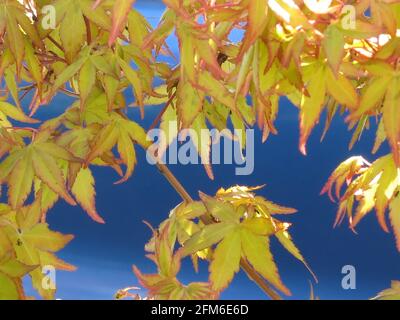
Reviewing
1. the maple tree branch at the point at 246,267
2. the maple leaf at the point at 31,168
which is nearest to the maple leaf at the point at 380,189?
the maple tree branch at the point at 246,267

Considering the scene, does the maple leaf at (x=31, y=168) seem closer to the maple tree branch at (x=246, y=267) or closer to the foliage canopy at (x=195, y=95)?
the foliage canopy at (x=195, y=95)

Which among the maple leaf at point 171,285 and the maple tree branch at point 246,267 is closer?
the maple leaf at point 171,285

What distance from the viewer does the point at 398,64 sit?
24.6 inches

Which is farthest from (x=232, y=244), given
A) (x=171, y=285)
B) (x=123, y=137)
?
(x=123, y=137)

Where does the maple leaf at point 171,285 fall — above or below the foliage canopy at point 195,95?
below

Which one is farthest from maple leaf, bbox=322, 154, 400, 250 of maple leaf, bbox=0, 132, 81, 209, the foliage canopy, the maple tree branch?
maple leaf, bbox=0, 132, 81, 209

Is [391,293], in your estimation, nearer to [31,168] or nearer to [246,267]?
[246,267]

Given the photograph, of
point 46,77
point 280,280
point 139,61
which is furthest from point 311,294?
point 46,77

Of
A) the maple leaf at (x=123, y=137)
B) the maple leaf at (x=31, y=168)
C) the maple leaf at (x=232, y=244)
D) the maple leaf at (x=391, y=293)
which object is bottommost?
the maple leaf at (x=391, y=293)

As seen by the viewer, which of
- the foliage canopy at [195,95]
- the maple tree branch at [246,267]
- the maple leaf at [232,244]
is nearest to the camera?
the foliage canopy at [195,95]

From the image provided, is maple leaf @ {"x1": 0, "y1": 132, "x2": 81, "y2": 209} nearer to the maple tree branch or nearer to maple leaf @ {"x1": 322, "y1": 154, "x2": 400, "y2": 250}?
the maple tree branch

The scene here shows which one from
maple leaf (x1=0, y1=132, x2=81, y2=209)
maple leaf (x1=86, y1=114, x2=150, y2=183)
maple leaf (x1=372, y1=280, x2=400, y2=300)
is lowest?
maple leaf (x1=372, y1=280, x2=400, y2=300)

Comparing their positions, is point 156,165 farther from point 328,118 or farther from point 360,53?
point 360,53
